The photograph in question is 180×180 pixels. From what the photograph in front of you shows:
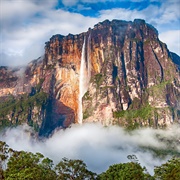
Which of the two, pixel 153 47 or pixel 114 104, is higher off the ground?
pixel 153 47

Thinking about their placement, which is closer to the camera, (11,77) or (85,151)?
(85,151)

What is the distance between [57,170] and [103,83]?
104m

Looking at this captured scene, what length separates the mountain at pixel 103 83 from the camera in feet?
478

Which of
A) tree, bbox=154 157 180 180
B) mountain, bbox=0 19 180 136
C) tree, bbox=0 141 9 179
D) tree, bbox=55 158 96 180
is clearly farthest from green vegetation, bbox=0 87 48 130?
tree, bbox=0 141 9 179

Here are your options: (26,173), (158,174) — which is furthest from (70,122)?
(26,173)

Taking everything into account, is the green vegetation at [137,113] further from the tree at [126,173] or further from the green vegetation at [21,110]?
the tree at [126,173]

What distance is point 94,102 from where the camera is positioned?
148m

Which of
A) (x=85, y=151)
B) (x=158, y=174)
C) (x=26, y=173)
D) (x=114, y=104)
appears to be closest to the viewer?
(x=26, y=173)

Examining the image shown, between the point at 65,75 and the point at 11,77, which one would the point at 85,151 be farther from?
the point at 11,77

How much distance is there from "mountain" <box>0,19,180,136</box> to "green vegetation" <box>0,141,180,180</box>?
93291 mm

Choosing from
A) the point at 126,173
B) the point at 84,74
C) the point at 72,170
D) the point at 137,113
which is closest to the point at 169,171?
the point at 126,173

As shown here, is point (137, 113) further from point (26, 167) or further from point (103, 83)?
point (26, 167)

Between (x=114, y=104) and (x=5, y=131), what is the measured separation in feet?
173

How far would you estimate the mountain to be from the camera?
14575 cm
